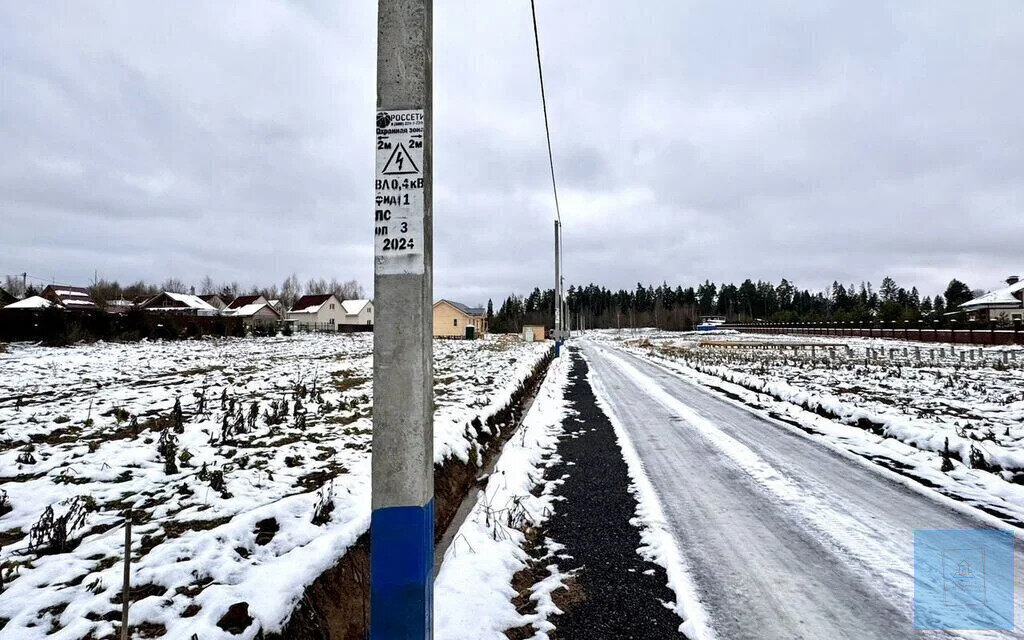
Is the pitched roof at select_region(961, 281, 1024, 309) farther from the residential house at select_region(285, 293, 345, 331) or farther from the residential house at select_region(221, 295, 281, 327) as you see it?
the residential house at select_region(221, 295, 281, 327)

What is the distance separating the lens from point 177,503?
4.68m

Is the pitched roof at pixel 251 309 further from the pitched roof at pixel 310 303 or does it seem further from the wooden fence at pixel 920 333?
the wooden fence at pixel 920 333

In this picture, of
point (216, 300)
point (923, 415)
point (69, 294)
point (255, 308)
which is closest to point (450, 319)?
point (255, 308)

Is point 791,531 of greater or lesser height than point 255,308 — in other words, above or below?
below

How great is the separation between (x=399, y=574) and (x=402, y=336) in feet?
3.84

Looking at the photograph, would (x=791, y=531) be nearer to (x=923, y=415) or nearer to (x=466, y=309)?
(x=923, y=415)

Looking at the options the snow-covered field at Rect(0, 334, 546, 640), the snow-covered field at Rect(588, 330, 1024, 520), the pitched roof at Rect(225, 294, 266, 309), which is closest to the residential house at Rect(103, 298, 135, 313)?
the pitched roof at Rect(225, 294, 266, 309)

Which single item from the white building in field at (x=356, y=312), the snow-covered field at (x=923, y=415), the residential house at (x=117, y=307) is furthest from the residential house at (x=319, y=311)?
the snow-covered field at (x=923, y=415)

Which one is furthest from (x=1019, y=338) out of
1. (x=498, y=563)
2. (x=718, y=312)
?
(x=718, y=312)

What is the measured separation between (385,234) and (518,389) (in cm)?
1229

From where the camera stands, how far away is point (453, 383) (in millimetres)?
14258

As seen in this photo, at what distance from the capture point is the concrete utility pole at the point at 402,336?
233 centimetres

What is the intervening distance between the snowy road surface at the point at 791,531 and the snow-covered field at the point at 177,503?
297cm

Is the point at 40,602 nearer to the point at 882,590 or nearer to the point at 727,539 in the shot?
the point at 727,539
